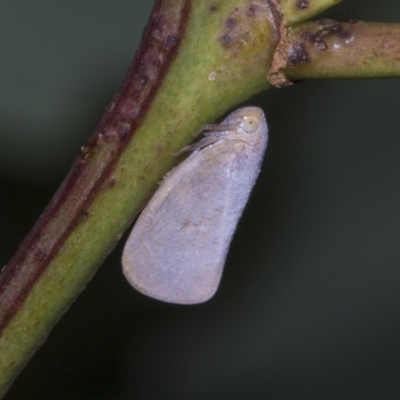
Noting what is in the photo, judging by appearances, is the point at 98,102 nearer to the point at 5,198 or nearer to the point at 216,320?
the point at 5,198

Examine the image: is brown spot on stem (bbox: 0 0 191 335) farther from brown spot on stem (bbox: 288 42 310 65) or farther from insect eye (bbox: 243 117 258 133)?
insect eye (bbox: 243 117 258 133)

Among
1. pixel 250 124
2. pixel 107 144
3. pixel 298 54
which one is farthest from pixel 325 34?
pixel 250 124

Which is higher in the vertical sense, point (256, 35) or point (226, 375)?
point (256, 35)

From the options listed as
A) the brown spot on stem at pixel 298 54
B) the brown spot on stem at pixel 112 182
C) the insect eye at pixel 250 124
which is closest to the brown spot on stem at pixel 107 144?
the brown spot on stem at pixel 112 182

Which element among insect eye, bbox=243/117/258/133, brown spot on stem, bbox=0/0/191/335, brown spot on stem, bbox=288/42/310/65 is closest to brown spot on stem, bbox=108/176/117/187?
brown spot on stem, bbox=0/0/191/335

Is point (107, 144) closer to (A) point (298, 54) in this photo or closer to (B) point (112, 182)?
(B) point (112, 182)

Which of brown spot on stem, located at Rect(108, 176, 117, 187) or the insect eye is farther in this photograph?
the insect eye

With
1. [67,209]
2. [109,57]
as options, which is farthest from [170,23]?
[109,57]

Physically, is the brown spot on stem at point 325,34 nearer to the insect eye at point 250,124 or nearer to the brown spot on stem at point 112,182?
the brown spot on stem at point 112,182
